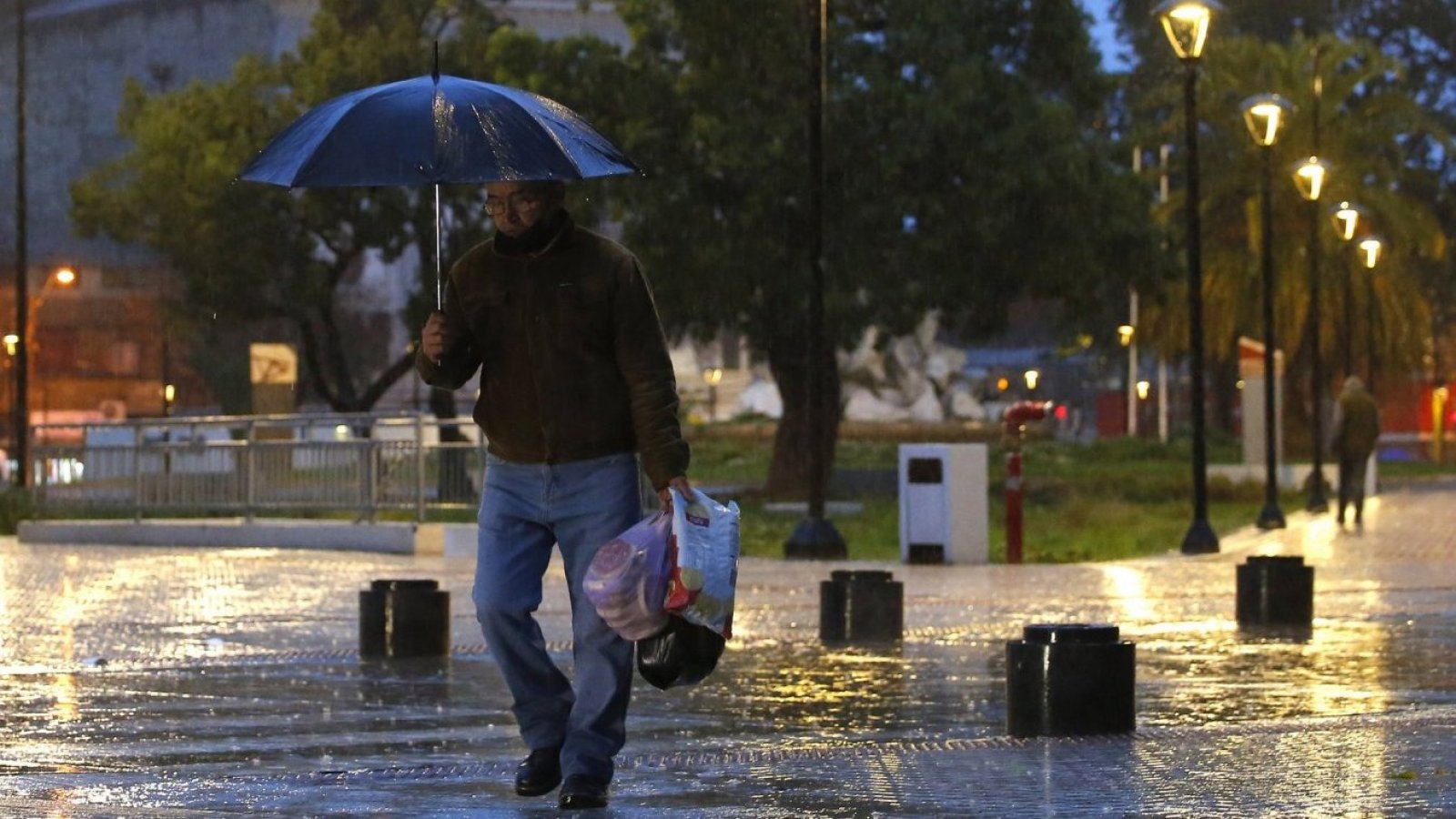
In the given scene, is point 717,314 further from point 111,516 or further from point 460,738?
point 460,738

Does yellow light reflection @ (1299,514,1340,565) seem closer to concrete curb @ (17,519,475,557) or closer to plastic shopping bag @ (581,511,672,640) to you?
concrete curb @ (17,519,475,557)

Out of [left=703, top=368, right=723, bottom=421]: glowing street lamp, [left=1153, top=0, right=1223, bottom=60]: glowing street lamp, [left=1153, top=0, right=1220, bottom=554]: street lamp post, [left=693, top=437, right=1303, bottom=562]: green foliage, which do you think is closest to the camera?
[left=1153, top=0, right=1220, bottom=554]: street lamp post

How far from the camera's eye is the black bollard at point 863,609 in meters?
13.6

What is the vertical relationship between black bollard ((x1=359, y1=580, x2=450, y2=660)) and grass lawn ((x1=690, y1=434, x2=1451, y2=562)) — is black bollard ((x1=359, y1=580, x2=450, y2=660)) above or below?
above

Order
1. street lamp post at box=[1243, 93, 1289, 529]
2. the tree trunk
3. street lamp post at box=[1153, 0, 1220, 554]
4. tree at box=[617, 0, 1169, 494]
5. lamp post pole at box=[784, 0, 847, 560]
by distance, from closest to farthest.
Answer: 1. lamp post pole at box=[784, 0, 847, 560]
2. street lamp post at box=[1153, 0, 1220, 554]
3. street lamp post at box=[1243, 93, 1289, 529]
4. tree at box=[617, 0, 1169, 494]
5. the tree trunk

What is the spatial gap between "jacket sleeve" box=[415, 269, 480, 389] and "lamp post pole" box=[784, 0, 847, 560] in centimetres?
1516

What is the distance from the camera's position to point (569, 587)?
7.26 metres

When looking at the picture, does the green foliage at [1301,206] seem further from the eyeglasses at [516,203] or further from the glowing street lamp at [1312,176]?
the eyeglasses at [516,203]

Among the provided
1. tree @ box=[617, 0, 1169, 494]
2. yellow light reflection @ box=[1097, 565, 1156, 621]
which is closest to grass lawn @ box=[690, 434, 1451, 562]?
tree @ box=[617, 0, 1169, 494]

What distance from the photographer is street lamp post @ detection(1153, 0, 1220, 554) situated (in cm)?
2397

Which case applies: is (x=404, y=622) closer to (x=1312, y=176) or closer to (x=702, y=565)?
(x=702, y=565)

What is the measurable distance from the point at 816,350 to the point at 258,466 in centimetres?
633

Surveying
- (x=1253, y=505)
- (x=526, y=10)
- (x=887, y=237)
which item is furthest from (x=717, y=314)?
(x=526, y=10)

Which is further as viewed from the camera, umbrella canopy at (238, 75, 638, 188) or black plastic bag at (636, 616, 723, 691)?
umbrella canopy at (238, 75, 638, 188)
